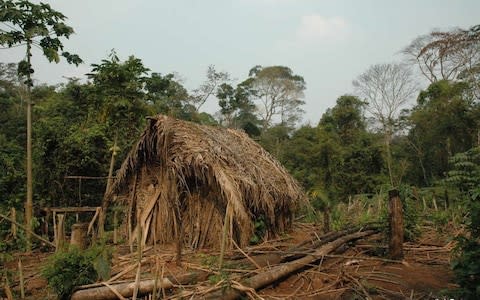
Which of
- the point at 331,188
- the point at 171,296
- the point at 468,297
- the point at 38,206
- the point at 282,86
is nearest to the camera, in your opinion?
the point at 468,297

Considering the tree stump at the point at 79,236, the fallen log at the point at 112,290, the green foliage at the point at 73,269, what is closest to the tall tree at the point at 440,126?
the fallen log at the point at 112,290

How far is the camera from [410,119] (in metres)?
21.3

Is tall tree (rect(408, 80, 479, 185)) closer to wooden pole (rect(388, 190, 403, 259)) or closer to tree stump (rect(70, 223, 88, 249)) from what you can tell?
wooden pole (rect(388, 190, 403, 259))

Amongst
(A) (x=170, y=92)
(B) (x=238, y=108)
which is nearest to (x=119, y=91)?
(A) (x=170, y=92)

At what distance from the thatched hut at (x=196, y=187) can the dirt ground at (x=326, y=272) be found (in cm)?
59

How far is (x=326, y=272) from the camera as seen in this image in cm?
587

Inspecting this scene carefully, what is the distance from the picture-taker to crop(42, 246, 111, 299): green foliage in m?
4.53

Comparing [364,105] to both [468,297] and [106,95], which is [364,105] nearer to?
[106,95]

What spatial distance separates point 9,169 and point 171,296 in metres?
8.18

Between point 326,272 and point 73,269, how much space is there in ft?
12.4

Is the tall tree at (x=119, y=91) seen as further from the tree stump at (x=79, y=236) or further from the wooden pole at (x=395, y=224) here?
the wooden pole at (x=395, y=224)

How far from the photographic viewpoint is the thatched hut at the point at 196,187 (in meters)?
7.15

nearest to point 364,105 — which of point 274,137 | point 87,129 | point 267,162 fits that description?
point 274,137

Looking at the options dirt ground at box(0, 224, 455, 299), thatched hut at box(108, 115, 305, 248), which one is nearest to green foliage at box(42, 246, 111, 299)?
dirt ground at box(0, 224, 455, 299)
